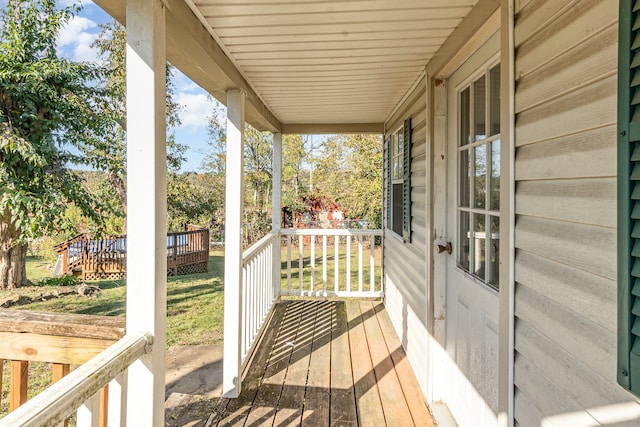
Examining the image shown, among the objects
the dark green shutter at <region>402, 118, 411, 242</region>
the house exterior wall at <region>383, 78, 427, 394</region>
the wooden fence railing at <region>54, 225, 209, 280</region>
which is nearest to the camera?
the house exterior wall at <region>383, 78, 427, 394</region>

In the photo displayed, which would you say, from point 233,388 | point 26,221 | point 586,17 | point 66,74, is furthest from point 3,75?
point 586,17

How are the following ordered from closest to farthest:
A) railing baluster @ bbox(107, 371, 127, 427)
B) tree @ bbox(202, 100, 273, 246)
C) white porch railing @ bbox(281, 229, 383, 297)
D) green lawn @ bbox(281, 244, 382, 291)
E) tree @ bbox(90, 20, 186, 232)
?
railing baluster @ bbox(107, 371, 127, 427)
white porch railing @ bbox(281, 229, 383, 297)
tree @ bbox(90, 20, 186, 232)
green lawn @ bbox(281, 244, 382, 291)
tree @ bbox(202, 100, 273, 246)

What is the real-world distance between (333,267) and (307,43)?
697cm

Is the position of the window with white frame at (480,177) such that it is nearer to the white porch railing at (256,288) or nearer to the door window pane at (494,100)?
the door window pane at (494,100)

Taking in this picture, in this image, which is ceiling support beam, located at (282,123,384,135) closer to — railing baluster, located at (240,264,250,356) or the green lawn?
the green lawn

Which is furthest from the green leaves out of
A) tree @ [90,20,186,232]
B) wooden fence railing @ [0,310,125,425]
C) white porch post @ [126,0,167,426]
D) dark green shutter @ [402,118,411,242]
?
dark green shutter @ [402,118,411,242]

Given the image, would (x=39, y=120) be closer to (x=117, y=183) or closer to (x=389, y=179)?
(x=117, y=183)

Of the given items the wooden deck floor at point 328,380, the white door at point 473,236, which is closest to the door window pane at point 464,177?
the white door at point 473,236

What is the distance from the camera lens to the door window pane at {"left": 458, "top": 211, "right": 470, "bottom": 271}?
1975mm

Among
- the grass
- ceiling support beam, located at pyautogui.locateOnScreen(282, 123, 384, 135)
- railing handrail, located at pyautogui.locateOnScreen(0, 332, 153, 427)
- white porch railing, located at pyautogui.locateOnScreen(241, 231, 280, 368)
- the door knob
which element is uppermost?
ceiling support beam, located at pyautogui.locateOnScreen(282, 123, 384, 135)

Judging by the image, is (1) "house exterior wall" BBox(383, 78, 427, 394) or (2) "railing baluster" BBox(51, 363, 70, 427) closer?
(2) "railing baluster" BBox(51, 363, 70, 427)

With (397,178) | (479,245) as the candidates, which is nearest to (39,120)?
(397,178)

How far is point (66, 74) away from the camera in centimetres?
518

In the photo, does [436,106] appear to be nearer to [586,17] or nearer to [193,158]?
[586,17]
